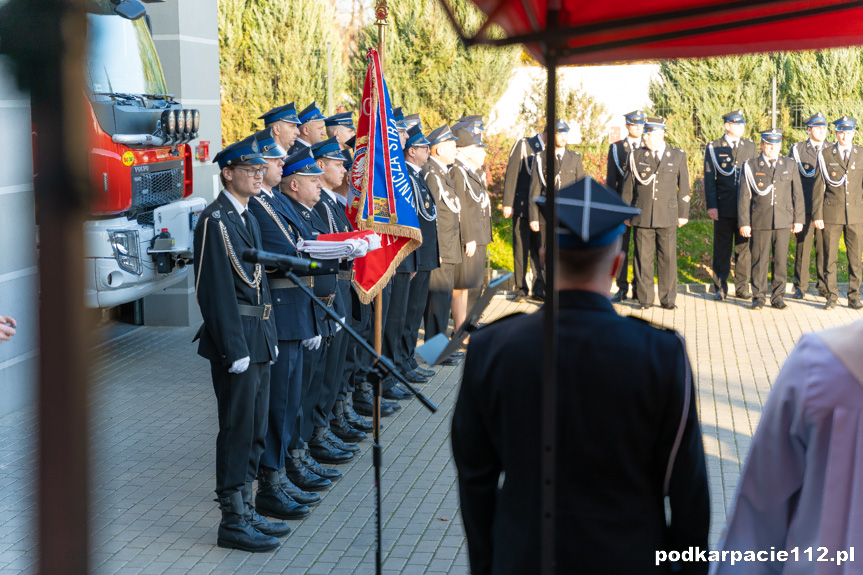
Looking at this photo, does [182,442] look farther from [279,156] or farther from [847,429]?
[847,429]

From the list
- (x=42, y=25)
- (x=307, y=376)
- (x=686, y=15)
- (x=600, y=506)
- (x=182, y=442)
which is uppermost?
(x=686, y=15)

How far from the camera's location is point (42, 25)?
3.51ft

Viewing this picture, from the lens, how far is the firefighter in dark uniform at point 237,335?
5141mm

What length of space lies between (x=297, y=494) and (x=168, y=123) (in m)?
4.55

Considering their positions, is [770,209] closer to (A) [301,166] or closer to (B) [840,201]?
(B) [840,201]

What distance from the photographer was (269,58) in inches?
922

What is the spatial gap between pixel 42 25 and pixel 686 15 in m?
1.26

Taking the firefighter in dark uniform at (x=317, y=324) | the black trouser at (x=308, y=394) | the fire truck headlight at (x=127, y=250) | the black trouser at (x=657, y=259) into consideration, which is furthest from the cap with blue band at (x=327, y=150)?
the black trouser at (x=657, y=259)

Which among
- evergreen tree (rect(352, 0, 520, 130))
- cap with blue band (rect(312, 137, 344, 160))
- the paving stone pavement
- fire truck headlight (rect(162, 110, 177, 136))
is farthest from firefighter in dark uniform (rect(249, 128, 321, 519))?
evergreen tree (rect(352, 0, 520, 130))

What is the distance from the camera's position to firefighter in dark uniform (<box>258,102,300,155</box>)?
7.43 m

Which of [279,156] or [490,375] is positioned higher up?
[279,156]

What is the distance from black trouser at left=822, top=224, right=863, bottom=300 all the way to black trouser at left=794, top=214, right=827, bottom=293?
95mm

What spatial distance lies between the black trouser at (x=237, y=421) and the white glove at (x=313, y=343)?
68 centimetres

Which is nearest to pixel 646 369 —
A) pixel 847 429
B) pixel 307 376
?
pixel 847 429
